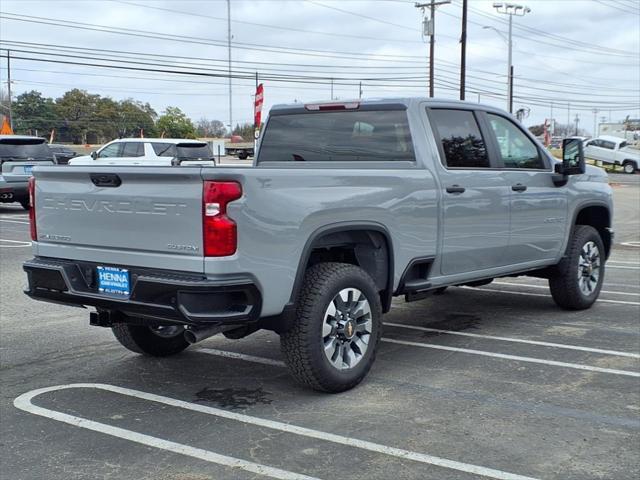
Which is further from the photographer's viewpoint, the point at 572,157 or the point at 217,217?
the point at 572,157

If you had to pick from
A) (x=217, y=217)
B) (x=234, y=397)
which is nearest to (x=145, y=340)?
(x=234, y=397)

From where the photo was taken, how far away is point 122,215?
178 inches

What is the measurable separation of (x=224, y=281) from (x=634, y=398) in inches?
109

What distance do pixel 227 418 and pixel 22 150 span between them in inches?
608

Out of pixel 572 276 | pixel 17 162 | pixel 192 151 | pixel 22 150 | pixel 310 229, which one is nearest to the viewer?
pixel 310 229

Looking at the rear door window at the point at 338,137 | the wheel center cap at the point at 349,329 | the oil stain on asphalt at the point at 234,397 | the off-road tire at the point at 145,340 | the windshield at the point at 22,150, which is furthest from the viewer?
the windshield at the point at 22,150

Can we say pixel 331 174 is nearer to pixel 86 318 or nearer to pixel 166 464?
pixel 166 464

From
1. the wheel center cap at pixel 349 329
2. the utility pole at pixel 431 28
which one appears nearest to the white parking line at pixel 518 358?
the wheel center cap at pixel 349 329

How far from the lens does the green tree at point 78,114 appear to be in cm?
6450

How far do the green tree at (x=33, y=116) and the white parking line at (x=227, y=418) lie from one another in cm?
6071

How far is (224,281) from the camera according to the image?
4.16 m

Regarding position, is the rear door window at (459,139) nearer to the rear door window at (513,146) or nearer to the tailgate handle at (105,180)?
the rear door window at (513,146)

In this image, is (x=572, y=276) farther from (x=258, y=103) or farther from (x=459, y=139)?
(x=258, y=103)

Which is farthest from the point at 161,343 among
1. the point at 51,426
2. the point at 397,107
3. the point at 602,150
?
the point at 602,150
